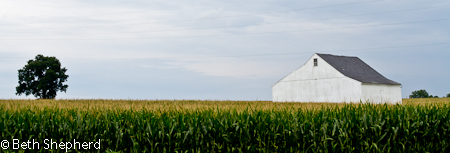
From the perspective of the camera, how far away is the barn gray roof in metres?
41.0

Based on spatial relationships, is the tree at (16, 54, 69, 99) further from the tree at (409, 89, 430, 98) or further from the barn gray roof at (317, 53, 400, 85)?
the tree at (409, 89, 430, 98)

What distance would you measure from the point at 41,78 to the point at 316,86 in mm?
39887

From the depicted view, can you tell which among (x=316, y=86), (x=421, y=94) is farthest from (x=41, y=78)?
(x=421, y=94)

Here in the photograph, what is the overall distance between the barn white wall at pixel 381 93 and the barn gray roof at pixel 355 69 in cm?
58

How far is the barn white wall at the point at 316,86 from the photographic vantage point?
1522 inches

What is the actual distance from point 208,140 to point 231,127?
600mm

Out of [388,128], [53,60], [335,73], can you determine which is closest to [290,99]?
[335,73]

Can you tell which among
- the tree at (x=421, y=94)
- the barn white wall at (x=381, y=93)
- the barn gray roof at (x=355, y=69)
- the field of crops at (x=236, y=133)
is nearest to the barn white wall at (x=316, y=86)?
the barn gray roof at (x=355, y=69)

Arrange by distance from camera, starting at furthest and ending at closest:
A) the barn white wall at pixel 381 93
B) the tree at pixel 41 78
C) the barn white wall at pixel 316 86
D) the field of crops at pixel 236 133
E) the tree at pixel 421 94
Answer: the tree at pixel 421 94 < the tree at pixel 41 78 < the barn white wall at pixel 316 86 < the barn white wall at pixel 381 93 < the field of crops at pixel 236 133

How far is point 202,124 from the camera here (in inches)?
329

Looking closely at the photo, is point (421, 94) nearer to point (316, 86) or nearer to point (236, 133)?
point (316, 86)

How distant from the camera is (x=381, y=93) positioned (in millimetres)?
40812

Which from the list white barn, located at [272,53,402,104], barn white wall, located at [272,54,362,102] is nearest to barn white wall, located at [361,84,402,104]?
white barn, located at [272,53,402,104]

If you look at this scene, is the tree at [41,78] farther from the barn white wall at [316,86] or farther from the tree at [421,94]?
the tree at [421,94]
